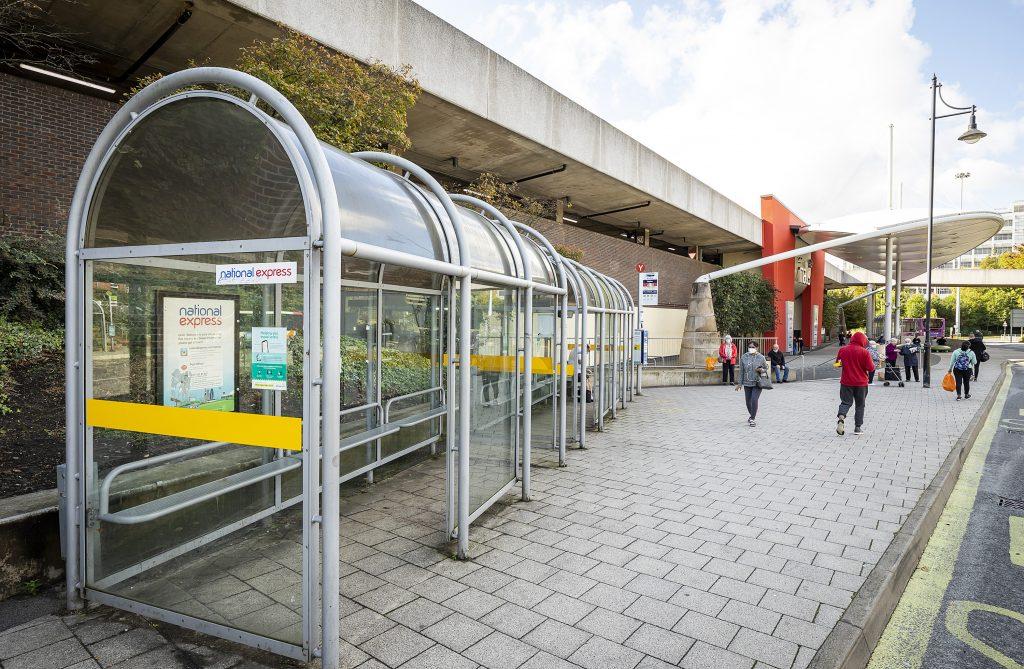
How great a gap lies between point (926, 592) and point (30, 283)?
32.5ft

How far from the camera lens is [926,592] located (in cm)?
387

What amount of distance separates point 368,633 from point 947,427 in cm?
1035

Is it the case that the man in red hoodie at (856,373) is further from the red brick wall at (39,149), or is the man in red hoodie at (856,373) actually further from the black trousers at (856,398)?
the red brick wall at (39,149)

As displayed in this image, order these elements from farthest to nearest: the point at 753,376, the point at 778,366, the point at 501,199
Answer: the point at 778,366, the point at 501,199, the point at 753,376

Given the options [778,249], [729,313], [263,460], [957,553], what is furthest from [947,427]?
[778,249]

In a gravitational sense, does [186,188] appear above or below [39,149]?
below

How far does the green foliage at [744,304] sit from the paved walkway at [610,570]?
66.2 feet

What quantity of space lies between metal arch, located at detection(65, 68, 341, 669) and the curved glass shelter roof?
2300 centimetres

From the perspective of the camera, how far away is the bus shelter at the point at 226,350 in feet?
8.97

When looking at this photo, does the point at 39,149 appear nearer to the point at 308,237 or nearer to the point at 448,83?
the point at 448,83

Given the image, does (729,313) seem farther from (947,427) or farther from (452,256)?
(452,256)

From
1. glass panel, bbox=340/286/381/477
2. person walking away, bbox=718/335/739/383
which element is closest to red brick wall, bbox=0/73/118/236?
glass panel, bbox=340/286/381/477

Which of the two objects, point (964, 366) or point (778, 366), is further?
A: point (778, 366)

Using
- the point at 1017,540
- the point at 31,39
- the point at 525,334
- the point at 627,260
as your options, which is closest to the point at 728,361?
the point at 627,260
